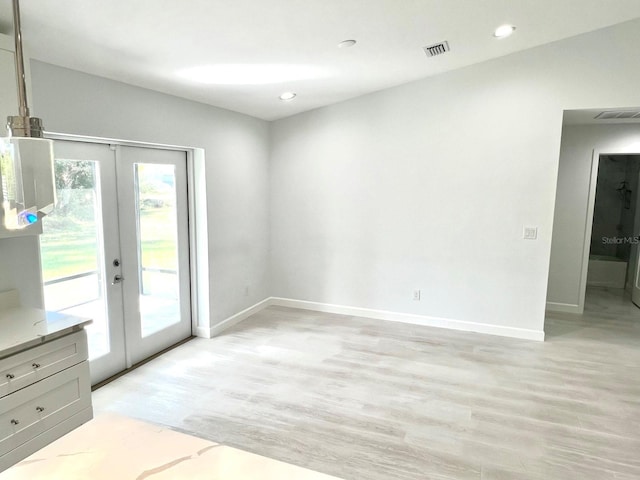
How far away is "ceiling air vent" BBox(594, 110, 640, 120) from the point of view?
13.6ft

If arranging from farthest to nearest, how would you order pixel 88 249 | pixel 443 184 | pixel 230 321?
pixel 230 321, pixel 443 184, pixel 88 249

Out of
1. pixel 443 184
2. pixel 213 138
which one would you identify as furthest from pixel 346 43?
pixel 443 184

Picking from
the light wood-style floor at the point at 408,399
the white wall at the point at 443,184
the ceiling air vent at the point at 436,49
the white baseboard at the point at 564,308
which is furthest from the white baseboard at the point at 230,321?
the white baseboard at the point at 564,308

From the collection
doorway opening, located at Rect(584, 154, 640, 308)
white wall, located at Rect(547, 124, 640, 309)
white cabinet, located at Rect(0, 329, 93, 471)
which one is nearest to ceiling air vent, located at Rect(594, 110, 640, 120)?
white wall, located at Rect(547, 124, 640, 309)

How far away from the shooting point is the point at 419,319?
4965 mm

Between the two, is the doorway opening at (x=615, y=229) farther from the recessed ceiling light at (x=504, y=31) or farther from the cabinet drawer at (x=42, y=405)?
the cabinet drawer at (x=42, y=405)

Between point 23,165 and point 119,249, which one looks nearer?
point 23,165

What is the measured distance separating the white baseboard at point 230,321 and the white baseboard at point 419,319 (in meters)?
0.27

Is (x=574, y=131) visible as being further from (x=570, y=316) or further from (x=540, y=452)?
(x=540, y=452)

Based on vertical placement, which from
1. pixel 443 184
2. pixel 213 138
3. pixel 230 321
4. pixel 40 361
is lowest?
pixel 230 321

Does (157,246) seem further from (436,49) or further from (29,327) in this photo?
(436,49)

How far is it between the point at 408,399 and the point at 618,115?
154 inches

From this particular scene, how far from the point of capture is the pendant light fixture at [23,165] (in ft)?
3.16

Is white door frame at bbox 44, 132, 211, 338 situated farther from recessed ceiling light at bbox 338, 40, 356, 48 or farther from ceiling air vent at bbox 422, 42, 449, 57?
ceiling air vent at bbox 422, 42, 449, 57
